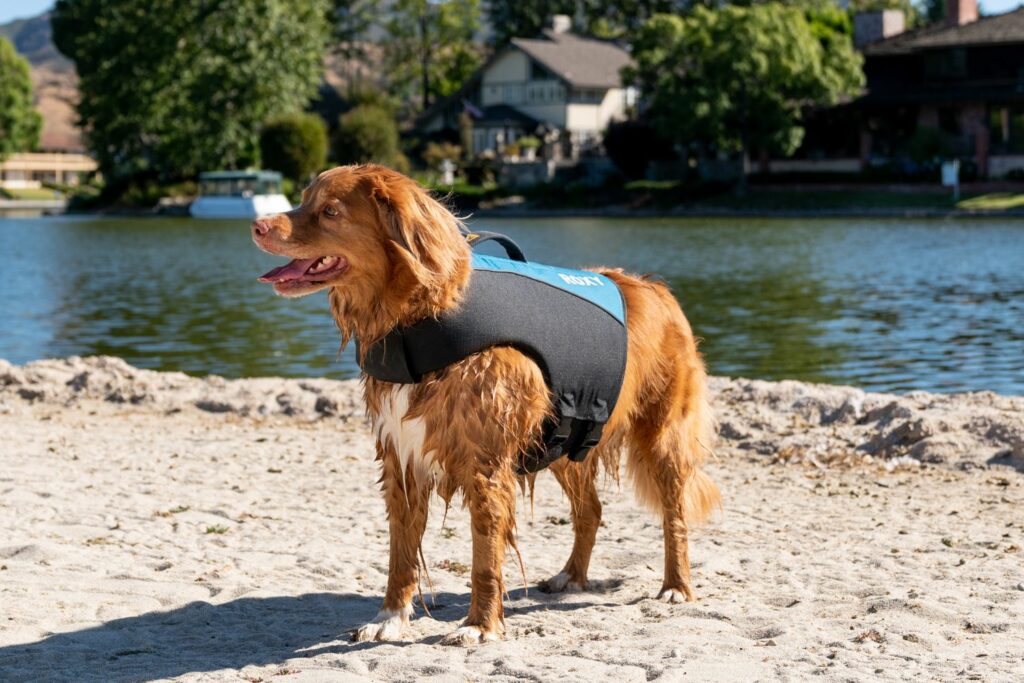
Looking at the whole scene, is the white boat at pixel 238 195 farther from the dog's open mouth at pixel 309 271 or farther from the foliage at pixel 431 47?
the dog's open mouth at pixel 309 271

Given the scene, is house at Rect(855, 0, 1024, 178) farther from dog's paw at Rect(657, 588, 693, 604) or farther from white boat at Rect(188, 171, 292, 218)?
dog's paw at Rect(657, 588, 693, 604)

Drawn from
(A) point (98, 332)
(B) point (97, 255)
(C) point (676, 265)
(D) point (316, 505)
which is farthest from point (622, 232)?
(D) point (316, 505)

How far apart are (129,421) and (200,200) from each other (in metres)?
65.5

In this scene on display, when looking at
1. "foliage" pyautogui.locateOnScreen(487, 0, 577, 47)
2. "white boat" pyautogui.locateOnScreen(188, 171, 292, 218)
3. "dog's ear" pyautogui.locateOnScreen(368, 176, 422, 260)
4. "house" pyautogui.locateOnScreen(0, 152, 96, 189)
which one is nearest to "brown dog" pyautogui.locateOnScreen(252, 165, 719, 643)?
"dog's ear" pyautogui.locateOnScreen(368, 176, 422, 260)

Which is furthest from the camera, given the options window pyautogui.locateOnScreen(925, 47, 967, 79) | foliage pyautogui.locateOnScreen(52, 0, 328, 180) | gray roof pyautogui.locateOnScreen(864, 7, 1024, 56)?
foliage pyautogui.locateOnScreen(52, 0, 328, 180)

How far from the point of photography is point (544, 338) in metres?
6.32

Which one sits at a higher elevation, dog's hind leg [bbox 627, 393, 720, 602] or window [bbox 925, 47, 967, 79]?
window [bbox 925, 47, 967, 79]

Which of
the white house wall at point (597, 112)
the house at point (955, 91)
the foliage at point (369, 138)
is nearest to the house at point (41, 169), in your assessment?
the foliage at point (369, 138)

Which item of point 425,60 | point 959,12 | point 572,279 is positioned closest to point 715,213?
point 959,12

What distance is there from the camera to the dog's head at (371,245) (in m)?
5.78

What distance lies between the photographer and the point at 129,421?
1314cm

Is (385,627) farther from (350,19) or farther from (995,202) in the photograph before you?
(350,19)

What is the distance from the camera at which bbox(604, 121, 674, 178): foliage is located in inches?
3076

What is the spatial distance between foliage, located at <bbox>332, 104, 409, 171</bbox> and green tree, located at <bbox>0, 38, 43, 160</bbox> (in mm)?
46676
